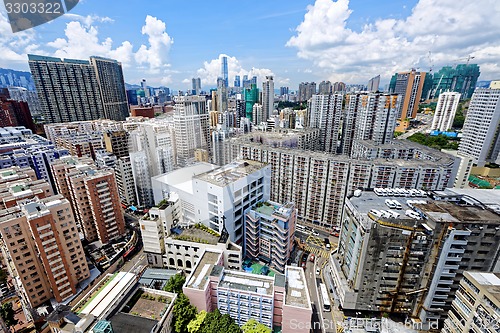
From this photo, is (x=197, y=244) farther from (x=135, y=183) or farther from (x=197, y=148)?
(x=197, y=148)

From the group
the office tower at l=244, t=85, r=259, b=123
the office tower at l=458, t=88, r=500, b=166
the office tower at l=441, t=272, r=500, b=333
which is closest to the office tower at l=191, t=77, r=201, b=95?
the office tower at l=244, t=85, r=259, b=123

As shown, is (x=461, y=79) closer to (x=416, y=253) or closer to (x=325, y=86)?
(x=325, y=86)

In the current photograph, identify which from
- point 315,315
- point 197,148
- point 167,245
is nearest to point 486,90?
point 315,315

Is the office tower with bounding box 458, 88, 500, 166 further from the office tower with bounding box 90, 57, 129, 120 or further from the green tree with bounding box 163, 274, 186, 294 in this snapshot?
the office tower with bounding box 90, 57, 129, 120

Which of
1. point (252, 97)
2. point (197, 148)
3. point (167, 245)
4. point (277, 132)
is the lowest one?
point (167, 245)

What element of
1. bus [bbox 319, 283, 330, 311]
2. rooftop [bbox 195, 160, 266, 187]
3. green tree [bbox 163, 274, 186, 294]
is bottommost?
bus [bbox 319, 283, 330, 311]

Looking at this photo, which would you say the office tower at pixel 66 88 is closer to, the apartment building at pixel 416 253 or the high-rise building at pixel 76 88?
the high-rise building at pixel 76 88
